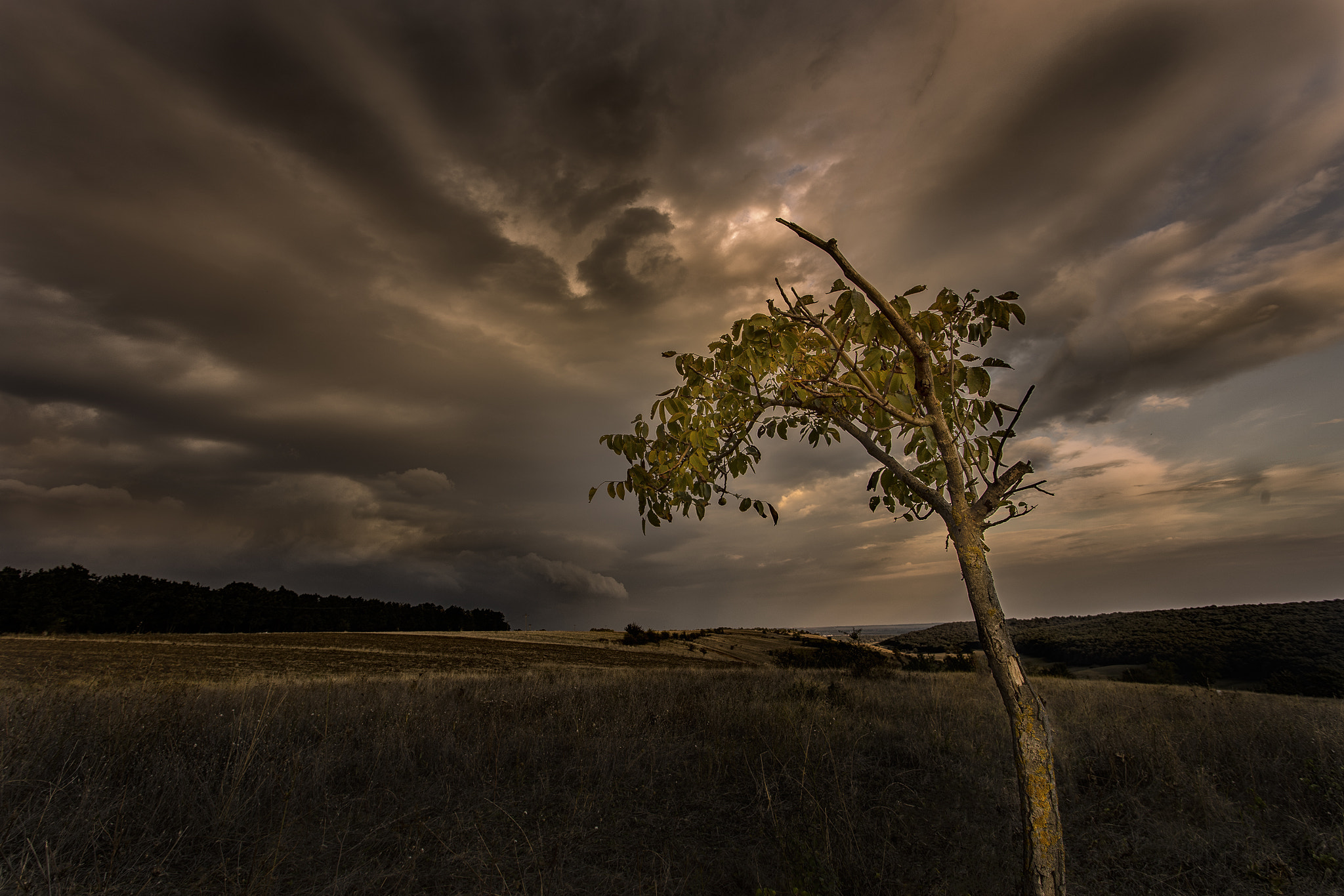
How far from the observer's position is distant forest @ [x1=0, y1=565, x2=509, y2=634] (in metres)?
50.4

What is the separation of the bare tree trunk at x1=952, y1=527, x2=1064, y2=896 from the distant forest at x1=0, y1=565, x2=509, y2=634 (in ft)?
195

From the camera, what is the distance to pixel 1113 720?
29.3ft

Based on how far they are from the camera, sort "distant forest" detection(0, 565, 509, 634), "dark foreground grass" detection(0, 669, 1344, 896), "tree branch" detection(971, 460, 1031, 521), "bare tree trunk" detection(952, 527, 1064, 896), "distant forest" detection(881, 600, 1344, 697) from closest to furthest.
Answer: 1. "bare tree trunk" detection(952, 527, 1064, 896)
2. "tree branch" detection(971, 460, 1031, 521)
3. "dark foreground grass" detection(0, 669, 1344, 896)
4. "distant forest" detection(881, 600, 1344, 697)
5. "distant forest" detection(0, 565, 509, 634)

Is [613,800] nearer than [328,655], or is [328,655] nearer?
[613,800]

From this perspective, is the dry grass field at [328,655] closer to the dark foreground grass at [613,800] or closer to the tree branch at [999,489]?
the dark foreground grass at [613,800]

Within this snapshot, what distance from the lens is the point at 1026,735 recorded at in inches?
118

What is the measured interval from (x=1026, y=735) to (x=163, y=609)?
265 feet

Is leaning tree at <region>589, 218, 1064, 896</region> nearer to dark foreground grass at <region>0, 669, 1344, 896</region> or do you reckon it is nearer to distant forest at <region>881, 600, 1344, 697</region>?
dark foreground grass at <region>0, 669, 1344, 896</region>

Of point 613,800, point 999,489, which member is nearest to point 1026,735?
point 999,489

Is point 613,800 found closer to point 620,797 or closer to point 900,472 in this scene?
point 620,797

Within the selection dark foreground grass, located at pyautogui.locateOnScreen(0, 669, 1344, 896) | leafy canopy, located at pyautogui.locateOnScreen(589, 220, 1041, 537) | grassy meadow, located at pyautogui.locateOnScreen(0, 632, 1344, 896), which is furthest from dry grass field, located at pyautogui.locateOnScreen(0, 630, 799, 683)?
leafy canopy, located at pyautogui.locateOnScreen(589, 220, 1041, 537)

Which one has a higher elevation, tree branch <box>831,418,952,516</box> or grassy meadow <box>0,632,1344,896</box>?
tree branch <box>831,418,952,516</box>

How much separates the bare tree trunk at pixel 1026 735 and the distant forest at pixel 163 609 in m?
59.3

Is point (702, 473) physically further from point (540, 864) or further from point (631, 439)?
point (540, 864)
